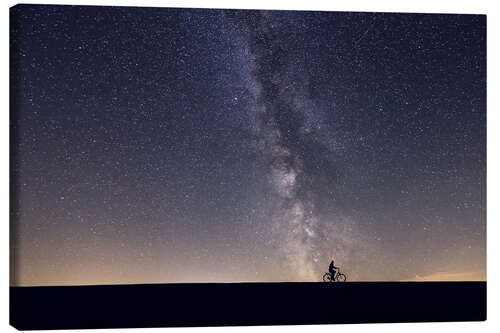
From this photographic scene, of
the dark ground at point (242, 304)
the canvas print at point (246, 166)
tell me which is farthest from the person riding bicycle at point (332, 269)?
the dark ground at point (242, 304)

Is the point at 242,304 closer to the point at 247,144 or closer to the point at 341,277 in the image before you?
the point at 341,277

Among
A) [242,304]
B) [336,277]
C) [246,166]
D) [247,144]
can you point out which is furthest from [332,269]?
[247,144]

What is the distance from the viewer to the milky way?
35.6 feet

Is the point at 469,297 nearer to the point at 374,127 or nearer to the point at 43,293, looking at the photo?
the point at 374,127

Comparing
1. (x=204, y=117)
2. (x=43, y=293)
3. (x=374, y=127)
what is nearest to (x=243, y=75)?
(x=204, y=117)

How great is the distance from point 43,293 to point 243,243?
235 cm

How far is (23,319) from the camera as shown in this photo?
1042 cm

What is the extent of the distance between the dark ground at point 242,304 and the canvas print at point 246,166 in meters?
0.02

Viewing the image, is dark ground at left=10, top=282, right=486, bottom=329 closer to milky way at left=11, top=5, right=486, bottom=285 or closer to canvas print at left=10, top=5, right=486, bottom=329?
canvas print at left=10, top=5, right=486, bottom=329

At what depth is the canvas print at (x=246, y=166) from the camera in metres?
10.8

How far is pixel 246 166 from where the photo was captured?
11367 millimetres

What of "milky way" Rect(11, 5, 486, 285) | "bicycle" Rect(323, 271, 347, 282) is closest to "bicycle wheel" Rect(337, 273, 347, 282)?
"bicycle" Rect(323, 271, 347, 282)

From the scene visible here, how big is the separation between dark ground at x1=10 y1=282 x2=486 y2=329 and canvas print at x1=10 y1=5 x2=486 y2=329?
0.06ft

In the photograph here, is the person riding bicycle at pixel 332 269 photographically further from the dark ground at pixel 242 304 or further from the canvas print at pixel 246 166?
the dark ground at pixel 242 304
